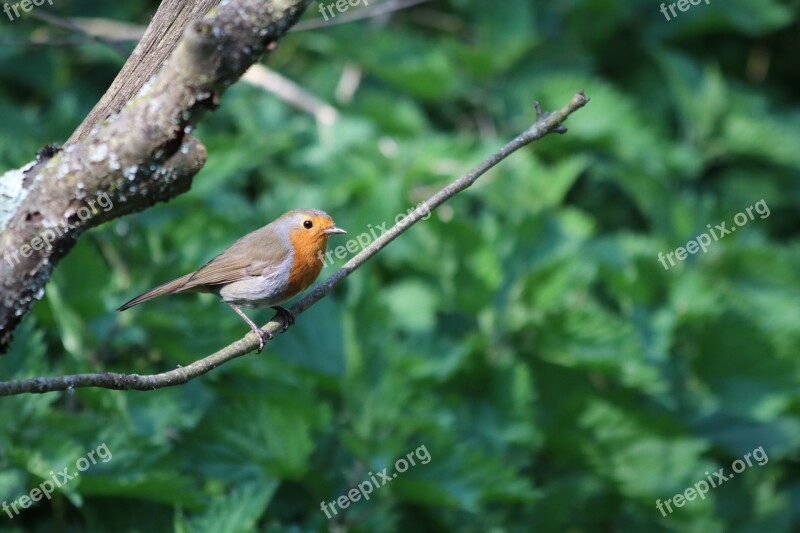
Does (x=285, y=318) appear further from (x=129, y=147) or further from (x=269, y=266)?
(x=129, y=147)

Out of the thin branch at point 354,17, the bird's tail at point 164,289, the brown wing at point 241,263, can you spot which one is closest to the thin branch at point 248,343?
the bird's tail at point 164,289

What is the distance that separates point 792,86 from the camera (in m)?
8.41

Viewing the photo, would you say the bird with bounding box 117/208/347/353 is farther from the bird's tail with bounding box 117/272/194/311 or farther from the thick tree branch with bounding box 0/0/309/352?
the thick tree branch with bounding box 0/0/309/352

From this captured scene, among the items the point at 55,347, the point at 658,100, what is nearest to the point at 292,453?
the point at 55,347

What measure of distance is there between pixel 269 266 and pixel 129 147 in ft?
5.41

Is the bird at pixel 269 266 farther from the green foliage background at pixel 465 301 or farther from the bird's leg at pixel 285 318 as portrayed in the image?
the green foliage background at pixel 465 301

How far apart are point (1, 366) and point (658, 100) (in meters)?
5.87

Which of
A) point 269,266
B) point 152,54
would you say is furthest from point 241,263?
point 152,54

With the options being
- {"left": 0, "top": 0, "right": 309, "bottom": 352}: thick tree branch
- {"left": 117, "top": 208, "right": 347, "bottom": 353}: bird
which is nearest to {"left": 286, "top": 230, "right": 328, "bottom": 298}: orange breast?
{"left": 117, "top": 208, "right": 347, "bottom": 353}: bird

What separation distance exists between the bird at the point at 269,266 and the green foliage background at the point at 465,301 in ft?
2.06

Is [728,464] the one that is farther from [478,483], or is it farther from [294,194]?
[294,194]

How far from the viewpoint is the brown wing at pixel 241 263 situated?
3775mm

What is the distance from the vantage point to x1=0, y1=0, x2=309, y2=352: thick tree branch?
2.12 metres

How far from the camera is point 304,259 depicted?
375cm
